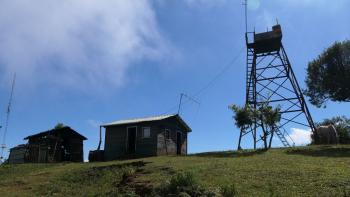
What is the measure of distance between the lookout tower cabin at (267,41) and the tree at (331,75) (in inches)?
233

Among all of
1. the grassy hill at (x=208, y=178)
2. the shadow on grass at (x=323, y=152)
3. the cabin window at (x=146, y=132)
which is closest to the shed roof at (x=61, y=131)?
the cabin window at (x=146, y=132)

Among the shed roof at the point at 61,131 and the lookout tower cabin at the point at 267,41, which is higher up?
the lookout tower cabin at the point at 267,41

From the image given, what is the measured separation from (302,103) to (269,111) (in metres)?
8.05

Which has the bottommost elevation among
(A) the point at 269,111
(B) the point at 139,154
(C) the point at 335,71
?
(B) the point at 139,154

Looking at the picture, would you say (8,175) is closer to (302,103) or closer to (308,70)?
(302,103)

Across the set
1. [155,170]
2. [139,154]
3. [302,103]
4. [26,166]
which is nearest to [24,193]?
[155,170]

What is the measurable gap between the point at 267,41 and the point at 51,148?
2477 centimetres

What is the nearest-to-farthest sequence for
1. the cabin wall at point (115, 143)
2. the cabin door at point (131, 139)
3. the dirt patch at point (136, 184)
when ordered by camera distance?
the dirt patch at point (136, 184), the cabin door at point (131, 139), the cabin wall at point (115, 143)

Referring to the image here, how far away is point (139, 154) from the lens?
137 feet

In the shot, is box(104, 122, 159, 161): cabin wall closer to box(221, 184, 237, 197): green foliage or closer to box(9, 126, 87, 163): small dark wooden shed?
box(9, 126, 87, 163): small dark wooden shed

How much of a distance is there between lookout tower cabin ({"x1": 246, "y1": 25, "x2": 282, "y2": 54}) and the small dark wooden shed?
20.8 m

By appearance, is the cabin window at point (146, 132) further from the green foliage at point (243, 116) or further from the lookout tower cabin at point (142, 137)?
the green foliage at point (243, 116)

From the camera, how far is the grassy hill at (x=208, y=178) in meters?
19.6

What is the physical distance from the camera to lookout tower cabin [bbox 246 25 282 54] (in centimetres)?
4811
